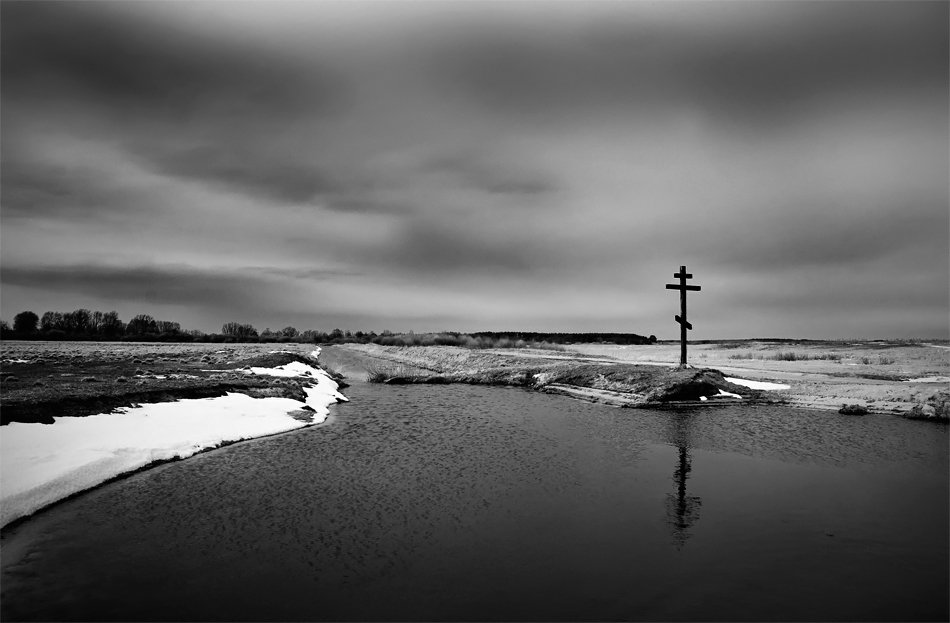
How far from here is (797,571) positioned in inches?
297

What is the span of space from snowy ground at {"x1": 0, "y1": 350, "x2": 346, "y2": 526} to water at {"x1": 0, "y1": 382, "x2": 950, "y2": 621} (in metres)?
0.67

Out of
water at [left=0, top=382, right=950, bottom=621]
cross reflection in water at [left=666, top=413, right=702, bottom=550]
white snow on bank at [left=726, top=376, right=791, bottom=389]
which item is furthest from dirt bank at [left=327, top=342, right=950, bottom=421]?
cross reflection in water at [left=666, top=413, right=702, bottom=550]

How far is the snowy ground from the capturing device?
10.6m

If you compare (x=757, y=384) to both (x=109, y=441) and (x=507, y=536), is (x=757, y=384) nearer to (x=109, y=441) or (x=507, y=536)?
(x=507, y=536)

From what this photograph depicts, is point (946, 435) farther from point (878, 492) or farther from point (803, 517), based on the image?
point (803, 517)

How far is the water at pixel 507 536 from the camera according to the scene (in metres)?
6.71

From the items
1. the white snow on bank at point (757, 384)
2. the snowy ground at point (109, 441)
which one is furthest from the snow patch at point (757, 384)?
the snowy ground at point (109, 441)

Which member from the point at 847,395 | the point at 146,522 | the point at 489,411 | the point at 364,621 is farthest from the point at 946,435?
the point at 146,522

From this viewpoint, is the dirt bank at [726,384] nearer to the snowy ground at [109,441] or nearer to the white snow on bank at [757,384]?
the white snow on bank at [757,384]

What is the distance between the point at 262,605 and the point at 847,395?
1012 inches

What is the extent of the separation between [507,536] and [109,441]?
471 inches

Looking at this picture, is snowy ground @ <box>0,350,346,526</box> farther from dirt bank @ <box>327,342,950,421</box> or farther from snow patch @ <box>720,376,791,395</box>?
snow patch @ <box>720,376,791,395</box>

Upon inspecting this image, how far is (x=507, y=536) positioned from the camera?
8984 mm

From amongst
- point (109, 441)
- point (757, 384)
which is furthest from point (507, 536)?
point (757, 384)
